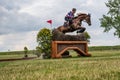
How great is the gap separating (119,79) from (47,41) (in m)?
44.1

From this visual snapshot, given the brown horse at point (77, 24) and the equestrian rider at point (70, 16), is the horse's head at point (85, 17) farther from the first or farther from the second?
the equestrian rider at point (70, 16)

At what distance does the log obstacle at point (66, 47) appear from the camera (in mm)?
43125

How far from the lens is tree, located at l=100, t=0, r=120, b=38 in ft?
227

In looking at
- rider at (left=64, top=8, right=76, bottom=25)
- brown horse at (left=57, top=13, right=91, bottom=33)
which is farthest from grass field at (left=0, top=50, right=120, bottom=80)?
brown horse at (left=57, top=13, right=91, bottom=33)

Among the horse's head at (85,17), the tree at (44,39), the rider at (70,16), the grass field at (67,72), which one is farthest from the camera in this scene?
the tree at (44,39)

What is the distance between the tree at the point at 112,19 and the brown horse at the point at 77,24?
2333cm

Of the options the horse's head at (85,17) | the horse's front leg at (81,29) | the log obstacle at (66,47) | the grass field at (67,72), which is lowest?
the grass field at (67,72)

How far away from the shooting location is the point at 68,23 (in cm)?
4478

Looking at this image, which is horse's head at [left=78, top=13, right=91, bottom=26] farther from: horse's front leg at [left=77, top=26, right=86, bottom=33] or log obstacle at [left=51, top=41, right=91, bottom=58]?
log obstacle at [left=51, top=41, right=91, bottom=58]

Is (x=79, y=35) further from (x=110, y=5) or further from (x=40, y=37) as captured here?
(x=110, y=5)

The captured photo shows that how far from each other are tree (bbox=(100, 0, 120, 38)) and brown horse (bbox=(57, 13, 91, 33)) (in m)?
23.3

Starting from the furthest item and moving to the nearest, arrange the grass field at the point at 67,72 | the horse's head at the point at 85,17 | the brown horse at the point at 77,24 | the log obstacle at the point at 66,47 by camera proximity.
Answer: the horse's head at the point at 85,17
the brown horse at the point at 77,24
the log obstacle at the point at 66,47
the grass field at the point at 67,72

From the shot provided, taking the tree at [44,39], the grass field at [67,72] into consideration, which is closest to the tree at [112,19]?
the tree at [44,39]

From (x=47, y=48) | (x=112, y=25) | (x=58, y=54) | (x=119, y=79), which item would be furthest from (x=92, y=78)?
(x=112, y=25)
